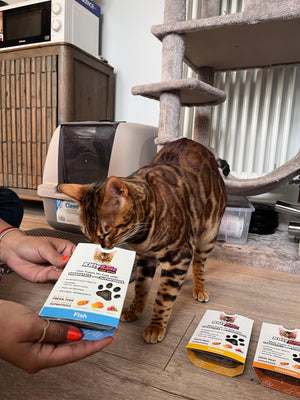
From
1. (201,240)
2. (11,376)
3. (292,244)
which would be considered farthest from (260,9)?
(11,376)

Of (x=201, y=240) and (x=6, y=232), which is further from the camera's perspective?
(x=201, y=240)

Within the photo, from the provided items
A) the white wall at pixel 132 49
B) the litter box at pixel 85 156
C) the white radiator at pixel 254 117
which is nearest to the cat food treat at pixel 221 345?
the litter box at pixel 85 156

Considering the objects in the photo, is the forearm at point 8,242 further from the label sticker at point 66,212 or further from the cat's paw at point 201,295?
the label sticker at point 66,212

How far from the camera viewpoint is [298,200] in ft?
6.59

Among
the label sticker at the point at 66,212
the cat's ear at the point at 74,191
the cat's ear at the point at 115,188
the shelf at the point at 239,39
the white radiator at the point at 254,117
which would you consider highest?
the shelf at the point at 239,39

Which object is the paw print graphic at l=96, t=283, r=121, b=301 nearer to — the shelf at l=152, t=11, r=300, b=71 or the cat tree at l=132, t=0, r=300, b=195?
the cat tree at l=132, t=0, r=300, b=195

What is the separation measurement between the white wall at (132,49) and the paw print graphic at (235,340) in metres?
1.78

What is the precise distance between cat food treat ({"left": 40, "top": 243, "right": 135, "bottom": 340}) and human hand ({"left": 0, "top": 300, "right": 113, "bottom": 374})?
0.09 feet

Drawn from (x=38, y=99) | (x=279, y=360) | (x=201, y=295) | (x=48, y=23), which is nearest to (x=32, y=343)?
(x=279, y=360)

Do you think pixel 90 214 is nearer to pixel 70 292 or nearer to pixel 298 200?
pixel 70 292

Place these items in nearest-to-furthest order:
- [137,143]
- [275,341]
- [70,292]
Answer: [70,292], [275,341], [137,143]

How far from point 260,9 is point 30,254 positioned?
128 centimetres

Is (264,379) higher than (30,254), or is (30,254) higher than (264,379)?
(30,254)

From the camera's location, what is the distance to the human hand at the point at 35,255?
0.77 m
